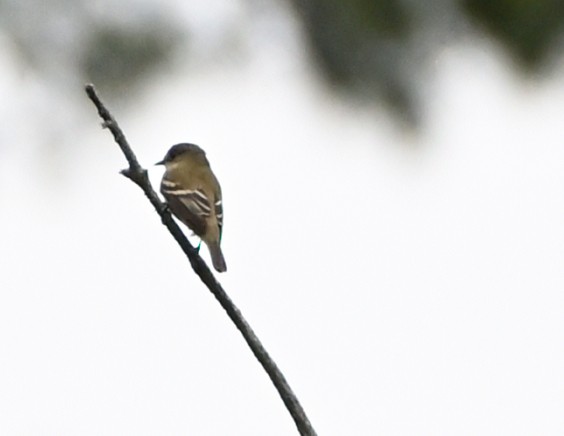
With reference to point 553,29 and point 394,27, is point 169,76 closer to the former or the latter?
point 394,27

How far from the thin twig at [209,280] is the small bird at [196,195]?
114 cm

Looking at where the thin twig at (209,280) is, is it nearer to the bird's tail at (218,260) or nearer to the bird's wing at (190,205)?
the bird's tail at (218,260)

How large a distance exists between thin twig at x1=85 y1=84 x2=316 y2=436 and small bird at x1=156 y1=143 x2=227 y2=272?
1142 millimetres

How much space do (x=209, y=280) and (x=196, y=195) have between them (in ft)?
4.97

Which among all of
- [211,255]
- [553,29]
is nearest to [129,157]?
[211,255]

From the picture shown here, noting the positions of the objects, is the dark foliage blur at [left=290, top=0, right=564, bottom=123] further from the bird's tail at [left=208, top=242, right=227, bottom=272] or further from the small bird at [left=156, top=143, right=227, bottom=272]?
the bird's tail at [left=208, top=242, right=227, bottom=272]

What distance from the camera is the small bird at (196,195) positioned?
2668mm

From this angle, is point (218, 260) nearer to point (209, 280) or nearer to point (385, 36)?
point (209, 280)

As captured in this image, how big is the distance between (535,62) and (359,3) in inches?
26.4

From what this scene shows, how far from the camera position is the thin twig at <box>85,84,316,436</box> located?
3.60 ft

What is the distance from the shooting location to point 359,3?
163 inches

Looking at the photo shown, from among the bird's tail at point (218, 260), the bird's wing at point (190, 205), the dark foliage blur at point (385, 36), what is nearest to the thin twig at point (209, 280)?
the bird's tail at point (218, 260)

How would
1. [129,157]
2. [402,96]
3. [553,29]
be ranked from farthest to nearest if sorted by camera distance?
[402,96]
[553,29]
[129,157]

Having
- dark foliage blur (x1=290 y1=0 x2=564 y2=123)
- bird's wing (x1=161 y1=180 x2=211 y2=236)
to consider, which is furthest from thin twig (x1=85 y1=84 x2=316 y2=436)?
dark foliage blur (x1=290 y1=0 x2=564 y2=123)
